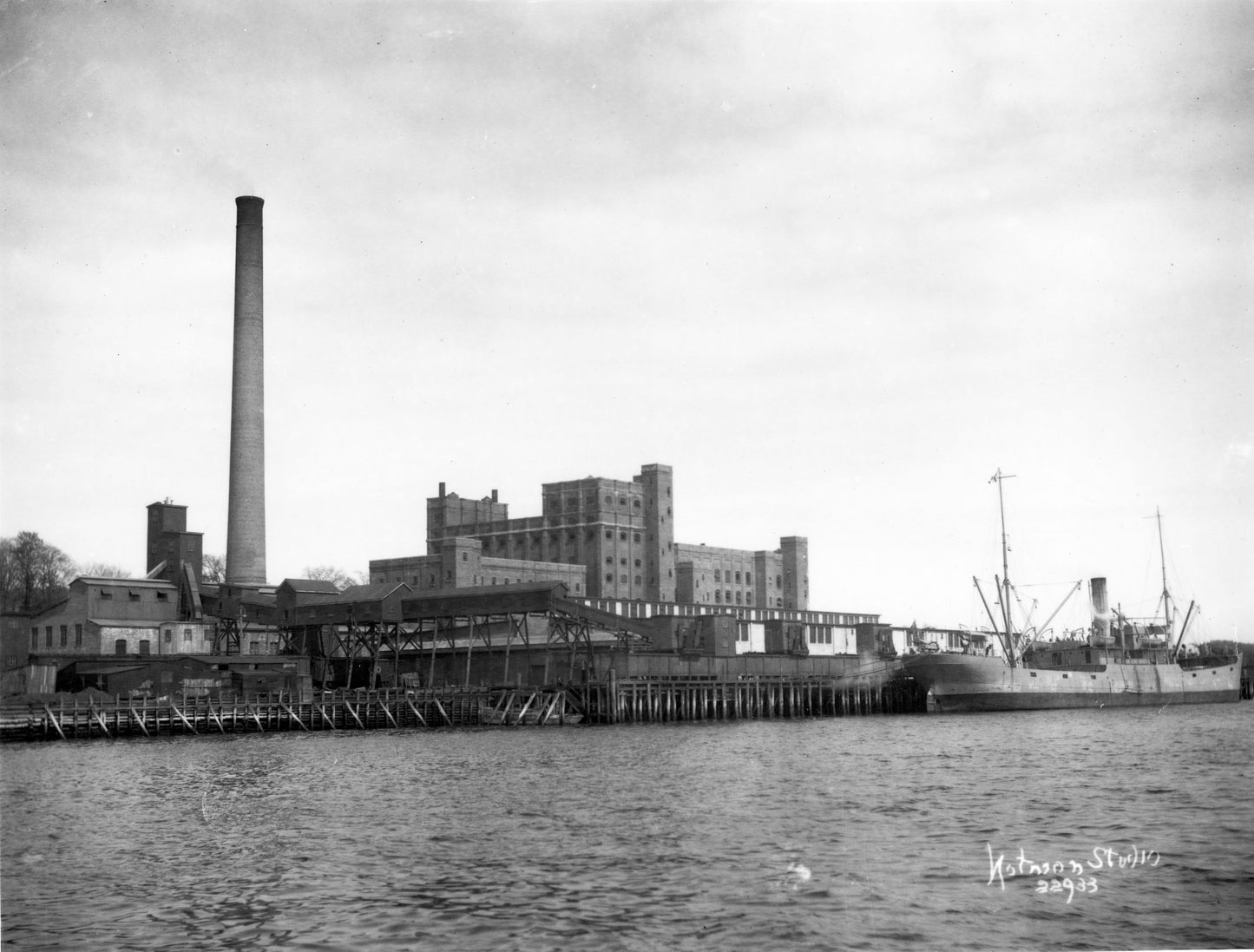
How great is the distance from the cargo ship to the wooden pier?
6.68 m

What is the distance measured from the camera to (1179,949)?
1658cm

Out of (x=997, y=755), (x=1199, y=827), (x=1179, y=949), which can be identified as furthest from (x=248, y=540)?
(x=1179, y=949)

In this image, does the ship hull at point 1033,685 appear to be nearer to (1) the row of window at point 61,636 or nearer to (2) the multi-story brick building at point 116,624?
(2) the multi-story brick building at point 116,624

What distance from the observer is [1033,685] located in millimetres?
85625

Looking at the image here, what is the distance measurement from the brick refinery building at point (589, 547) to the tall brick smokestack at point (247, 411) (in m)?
43.6

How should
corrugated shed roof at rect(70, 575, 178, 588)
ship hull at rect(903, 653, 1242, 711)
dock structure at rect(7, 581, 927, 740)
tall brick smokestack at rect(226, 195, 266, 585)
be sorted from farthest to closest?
ship hull at rect(903, 653, 1242, 711), tall brick smokestack at rect(226, 195, 266, 585), corrugated shed roof at rect(70, 575, 178, 588), dock structure at rect(7, 581, 927, 740)

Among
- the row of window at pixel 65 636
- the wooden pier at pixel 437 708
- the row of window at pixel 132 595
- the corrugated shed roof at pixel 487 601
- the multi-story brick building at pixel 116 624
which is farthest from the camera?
the row of window at pixel 132 595

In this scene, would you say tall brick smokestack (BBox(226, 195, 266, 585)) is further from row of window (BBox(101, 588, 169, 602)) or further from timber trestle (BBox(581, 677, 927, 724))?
timber trestle (BBox(581, 677, 927, 724))

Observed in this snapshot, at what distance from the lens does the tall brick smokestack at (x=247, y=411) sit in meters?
79.2

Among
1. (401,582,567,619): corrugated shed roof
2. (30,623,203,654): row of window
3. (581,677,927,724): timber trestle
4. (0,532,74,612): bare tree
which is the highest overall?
(0,532,74,612): bare tree

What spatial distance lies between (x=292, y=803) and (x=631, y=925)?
642 inches

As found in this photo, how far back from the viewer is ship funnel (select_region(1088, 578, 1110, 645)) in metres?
97.0
